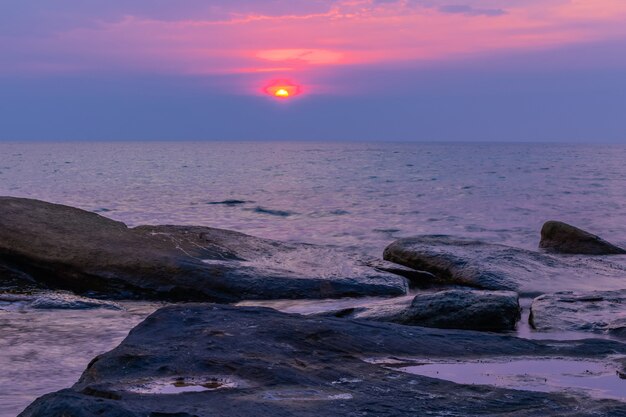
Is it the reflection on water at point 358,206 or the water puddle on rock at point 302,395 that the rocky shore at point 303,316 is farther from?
the reflection on water at point 358,206

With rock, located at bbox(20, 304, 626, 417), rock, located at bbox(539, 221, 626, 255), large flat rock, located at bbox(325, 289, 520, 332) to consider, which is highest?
rock, located at bbox(20, 304, 626, 417)

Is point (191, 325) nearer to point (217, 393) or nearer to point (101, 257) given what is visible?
point (217, 393)

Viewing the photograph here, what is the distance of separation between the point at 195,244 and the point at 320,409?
6.83m

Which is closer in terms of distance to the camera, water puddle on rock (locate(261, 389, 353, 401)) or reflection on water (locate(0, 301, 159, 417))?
water puddle on rock (locate(261, 389, 353, 401))

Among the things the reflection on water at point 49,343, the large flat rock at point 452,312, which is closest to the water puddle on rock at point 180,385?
the reflection on water at point 49,343

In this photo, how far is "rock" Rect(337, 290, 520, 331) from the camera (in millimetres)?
6918

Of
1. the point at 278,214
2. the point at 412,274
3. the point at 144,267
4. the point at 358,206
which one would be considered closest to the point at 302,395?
the point at 144,267

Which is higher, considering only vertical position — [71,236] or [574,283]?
[71,236]

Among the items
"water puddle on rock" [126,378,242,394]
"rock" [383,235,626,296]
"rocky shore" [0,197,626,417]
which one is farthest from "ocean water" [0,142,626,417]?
"rock" [383,235,626,296]

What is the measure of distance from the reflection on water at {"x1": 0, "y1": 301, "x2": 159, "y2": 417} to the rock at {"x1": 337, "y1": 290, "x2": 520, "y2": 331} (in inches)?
93.4

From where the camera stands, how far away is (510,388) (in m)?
4.52

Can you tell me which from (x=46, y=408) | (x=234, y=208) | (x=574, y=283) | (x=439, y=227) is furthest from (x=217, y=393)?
(x=234, y=208)

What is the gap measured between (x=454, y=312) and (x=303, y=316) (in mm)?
1677

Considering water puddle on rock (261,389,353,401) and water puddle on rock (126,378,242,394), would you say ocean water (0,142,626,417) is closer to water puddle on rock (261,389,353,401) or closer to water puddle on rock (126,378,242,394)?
water puddle on rock (126,378,242,394)
